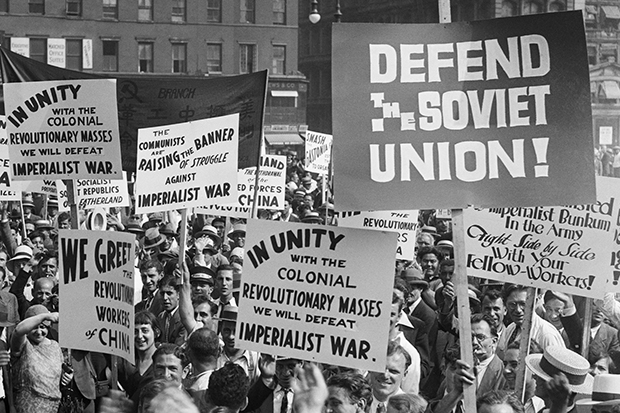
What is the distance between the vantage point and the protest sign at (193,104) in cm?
1188

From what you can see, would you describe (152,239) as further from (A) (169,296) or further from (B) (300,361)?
(B) (300,361)

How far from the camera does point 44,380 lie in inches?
320

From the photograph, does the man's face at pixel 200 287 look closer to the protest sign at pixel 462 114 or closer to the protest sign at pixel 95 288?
the protest sign at pixel 95 288

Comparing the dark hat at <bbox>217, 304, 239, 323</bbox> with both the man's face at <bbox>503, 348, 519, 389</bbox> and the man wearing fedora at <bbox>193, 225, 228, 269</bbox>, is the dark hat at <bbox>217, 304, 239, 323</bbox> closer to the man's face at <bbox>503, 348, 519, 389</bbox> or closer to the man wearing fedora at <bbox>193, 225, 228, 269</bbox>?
the man's face at <bbox>503, 348, 519, 389</bbox>

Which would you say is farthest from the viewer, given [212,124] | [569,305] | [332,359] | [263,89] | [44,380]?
[263,89]

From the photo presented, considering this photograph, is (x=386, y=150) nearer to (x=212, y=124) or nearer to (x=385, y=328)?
(x=385, y=328)

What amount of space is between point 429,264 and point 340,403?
6.50 metres

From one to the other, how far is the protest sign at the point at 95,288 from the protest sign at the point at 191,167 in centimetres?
228

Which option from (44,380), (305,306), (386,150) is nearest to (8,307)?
(44,380)

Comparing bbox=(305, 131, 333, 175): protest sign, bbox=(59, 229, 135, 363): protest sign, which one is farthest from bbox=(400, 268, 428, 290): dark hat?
bbox=(305, 131, 333, 175): protest sign

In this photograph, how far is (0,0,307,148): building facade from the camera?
195 ft

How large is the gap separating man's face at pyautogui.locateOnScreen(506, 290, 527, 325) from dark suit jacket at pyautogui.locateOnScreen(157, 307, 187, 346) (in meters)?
2.43

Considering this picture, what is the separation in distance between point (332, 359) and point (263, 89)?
19.8ft

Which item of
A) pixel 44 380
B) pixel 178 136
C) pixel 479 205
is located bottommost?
pixel 44 380
